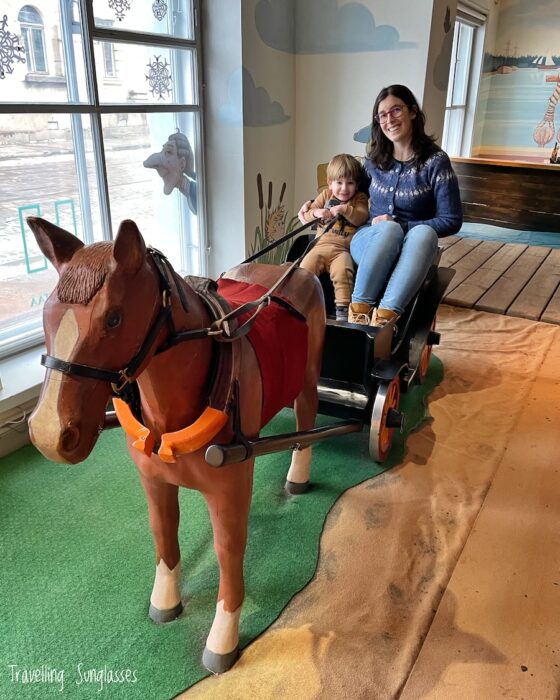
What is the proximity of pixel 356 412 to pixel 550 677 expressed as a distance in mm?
1071

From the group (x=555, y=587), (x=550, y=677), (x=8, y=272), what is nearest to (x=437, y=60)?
(x=8, y=272)

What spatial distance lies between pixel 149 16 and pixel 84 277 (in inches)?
106

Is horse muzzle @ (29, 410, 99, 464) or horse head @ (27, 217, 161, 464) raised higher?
horse head @ (27, 217, 161, 464)

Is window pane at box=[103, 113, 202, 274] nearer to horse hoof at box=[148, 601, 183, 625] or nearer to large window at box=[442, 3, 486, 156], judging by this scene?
horse hoof at box=[148, 601, 183, 625]

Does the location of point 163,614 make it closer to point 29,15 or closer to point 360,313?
point 360,313

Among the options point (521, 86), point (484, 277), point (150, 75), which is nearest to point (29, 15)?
point (150, 75)

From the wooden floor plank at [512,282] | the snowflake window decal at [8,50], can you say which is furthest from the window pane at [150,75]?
the wooden floor plank at [512,282]

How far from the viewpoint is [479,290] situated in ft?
15.4

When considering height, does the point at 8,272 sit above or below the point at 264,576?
above

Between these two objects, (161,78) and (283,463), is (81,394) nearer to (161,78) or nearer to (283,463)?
(283,463)

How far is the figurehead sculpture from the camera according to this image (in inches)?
130

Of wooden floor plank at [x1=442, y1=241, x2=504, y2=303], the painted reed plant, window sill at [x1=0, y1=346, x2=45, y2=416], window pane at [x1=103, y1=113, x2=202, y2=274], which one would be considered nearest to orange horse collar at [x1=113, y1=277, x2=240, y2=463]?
window sill at [x1=0, y1=346, x2=45, y2=416]

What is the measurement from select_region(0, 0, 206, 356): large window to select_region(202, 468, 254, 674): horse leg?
1832 millimetres

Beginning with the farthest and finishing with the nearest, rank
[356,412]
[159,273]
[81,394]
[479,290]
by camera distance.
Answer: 1. [479,290]
2. [356,412]
3. [159,273]
4. [81,394]
